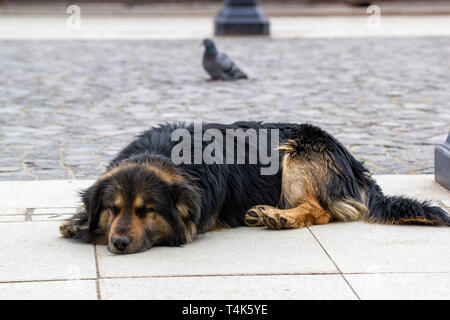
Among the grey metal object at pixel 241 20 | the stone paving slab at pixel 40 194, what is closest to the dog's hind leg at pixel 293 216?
the stone paving slab at pixel 40 194

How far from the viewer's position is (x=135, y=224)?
4.79 m

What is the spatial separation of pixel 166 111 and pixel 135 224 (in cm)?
527

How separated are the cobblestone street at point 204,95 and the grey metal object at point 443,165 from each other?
0.54 m

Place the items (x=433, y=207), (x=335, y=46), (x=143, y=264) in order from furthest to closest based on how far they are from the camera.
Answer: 1. (x=335, y=46)
2. (x=433, y=207)
3. (x=143, y=264)

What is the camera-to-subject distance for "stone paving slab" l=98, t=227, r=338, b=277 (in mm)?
4602

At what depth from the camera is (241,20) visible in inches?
730

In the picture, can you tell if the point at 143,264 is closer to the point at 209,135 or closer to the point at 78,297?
the point at 78,297

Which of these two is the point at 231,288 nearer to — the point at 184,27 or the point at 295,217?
the point at 295,217

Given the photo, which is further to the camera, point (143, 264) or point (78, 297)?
point (143, 264)

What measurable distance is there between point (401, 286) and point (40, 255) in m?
2.07

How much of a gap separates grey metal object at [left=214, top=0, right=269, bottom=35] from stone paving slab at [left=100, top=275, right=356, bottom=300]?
47.3 feet

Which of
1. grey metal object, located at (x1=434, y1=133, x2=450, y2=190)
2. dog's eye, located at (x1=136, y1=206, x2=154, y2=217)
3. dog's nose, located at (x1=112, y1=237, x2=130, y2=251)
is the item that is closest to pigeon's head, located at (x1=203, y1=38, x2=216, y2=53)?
Result: grey metal object, located at (x1=434, y1=133, x2=450, y2=190)

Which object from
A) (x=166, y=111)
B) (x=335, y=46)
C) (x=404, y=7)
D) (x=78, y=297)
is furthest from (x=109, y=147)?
(x=404, y=7)

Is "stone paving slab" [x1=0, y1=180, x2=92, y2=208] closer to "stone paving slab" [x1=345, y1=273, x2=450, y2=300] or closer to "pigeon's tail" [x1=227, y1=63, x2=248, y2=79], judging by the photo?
"stone paving slab" [x1=345, y1=273, x2=450, y2=300]
